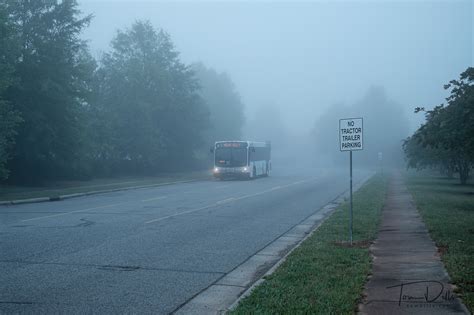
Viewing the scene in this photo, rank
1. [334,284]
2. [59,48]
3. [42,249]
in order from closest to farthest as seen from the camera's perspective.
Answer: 1. [334,284]
2. [42,249]
3. [59,48]

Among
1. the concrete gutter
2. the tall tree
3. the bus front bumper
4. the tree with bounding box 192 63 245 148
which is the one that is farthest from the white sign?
the tree with bounding box 192 63 245 148

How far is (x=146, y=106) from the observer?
165 feet

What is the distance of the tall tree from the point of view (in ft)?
116

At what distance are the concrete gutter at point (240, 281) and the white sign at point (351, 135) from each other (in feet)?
8.40

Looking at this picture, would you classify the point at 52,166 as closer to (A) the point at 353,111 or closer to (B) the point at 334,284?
(B) the point at 334,284

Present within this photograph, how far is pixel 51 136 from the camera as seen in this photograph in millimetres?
36156

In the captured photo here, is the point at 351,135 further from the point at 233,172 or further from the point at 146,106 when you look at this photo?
the point at 146,106

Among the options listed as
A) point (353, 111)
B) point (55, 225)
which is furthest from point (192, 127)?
point (353, 111)

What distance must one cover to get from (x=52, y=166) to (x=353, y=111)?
88975 millimetres

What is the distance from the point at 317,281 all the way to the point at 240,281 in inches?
51.6

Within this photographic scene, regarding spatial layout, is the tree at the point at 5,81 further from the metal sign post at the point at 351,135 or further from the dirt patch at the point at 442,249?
the dirt patch at the point at 442,249

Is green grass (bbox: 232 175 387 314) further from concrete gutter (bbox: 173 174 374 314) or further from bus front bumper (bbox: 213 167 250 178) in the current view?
bus front bumper (bbox: 213 167 250 178)

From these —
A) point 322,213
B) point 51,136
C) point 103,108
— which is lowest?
point 322,213

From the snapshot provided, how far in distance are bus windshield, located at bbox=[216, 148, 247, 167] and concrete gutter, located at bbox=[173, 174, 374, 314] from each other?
31.6m
